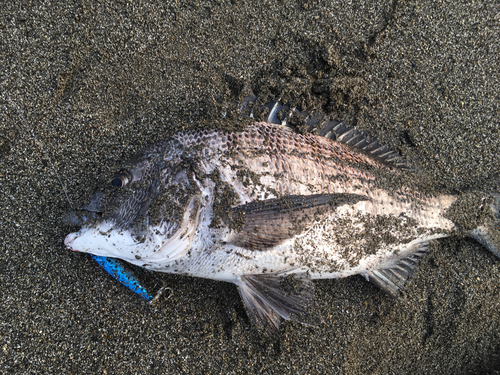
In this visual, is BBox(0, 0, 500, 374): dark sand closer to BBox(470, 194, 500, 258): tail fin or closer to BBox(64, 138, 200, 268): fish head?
BBox(470, 194, 500, 258): tail fin

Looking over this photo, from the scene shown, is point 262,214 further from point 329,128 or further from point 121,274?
point 121,274

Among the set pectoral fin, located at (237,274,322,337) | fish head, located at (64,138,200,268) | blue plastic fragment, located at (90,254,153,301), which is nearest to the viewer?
fish head, located at (64,138,200,268)

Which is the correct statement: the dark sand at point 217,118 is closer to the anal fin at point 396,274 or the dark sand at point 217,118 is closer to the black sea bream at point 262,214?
the anal fin at point 396,274

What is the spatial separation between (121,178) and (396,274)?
234 centimetres

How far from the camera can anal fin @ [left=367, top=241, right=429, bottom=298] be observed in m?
2.53

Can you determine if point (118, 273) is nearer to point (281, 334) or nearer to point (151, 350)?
point (151, 350)

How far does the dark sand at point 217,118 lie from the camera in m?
2.47

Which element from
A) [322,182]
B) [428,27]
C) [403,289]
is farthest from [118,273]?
[428,27]

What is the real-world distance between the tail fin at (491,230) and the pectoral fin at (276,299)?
1.53 meters

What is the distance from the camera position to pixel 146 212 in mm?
2045

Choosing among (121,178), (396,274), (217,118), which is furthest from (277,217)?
(396,274)

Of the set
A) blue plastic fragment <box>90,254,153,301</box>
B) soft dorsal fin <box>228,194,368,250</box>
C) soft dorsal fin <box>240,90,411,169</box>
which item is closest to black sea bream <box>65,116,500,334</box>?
soft dorsal fin <box>228,194,368,250</box>

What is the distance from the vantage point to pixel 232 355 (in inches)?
98.0

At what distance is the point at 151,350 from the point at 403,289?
217 centimetres
